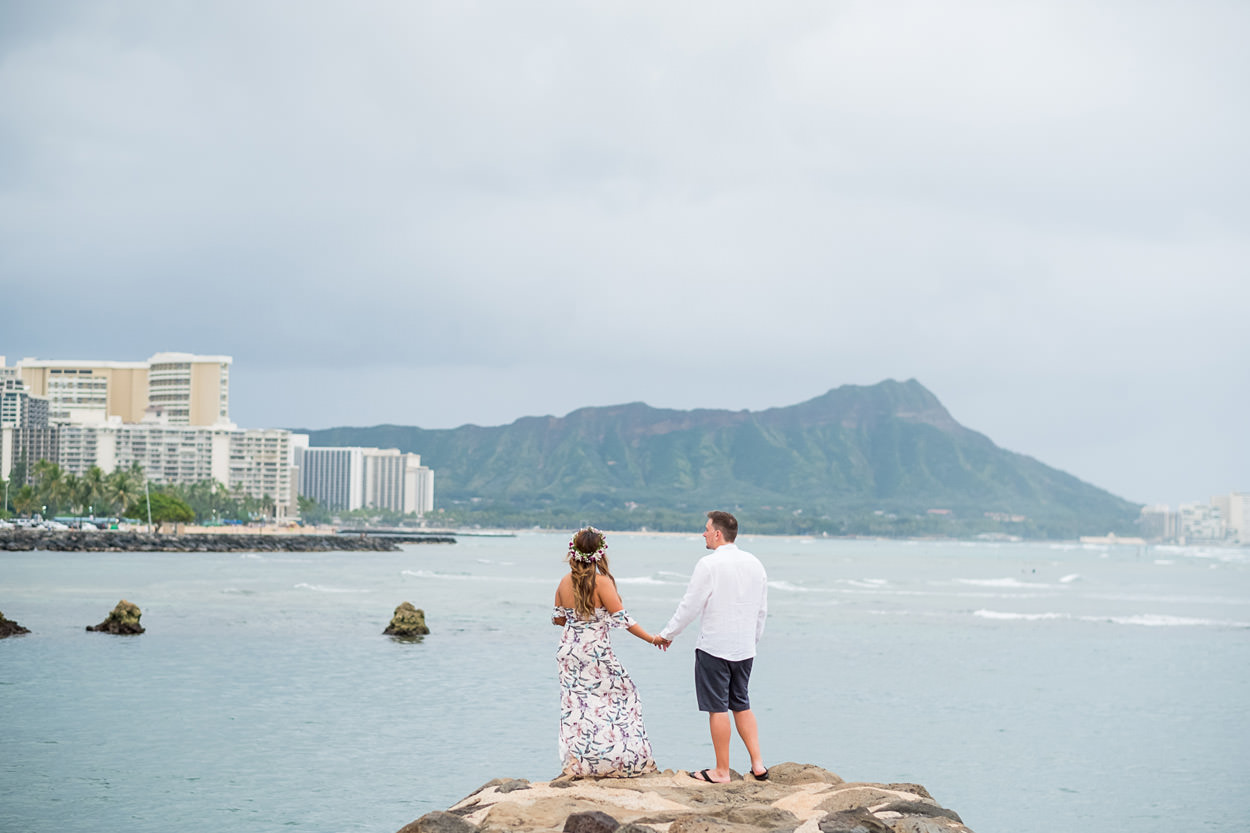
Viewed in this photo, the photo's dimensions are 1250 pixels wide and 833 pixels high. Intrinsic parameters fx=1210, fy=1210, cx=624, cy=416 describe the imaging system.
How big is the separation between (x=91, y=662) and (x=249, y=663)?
331 cm

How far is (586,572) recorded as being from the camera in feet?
29.5

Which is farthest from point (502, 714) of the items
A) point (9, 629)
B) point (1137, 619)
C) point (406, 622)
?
point (1137, 619)

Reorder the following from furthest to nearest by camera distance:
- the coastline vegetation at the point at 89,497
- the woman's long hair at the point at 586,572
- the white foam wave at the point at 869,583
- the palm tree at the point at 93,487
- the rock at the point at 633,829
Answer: the palm tree at the point at 93,487 → the coastline vegetation at the point at 89,497 → the white foam wave at the point at 869,583 → the woman's long hair at the point at 586,572 → the rock at the point at 633,829

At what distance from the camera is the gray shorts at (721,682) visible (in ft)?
29.9

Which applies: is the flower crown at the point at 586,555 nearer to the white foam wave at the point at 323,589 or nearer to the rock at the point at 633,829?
the rock at the point at 633,829

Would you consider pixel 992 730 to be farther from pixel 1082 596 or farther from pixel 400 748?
pixel 1082 596

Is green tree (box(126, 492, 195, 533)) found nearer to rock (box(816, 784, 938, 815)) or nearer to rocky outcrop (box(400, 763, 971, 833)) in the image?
rocky outcrop (box(400, 763, 971, 833))

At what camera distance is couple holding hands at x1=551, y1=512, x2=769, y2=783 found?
29.5 feet

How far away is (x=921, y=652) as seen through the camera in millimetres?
34719

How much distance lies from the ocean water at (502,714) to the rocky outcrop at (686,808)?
5348mm

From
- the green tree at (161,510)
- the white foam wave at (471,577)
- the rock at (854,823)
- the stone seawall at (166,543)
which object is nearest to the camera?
the rock at (854,823)

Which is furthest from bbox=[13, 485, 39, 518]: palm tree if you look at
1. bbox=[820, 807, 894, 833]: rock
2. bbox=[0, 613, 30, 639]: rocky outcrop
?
bbox=[820, 807, 894, 833]: rock

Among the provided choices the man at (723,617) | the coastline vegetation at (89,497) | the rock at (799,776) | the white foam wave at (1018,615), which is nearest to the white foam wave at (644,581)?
the white foam wave at (1018,615)

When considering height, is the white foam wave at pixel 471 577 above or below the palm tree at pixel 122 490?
below
